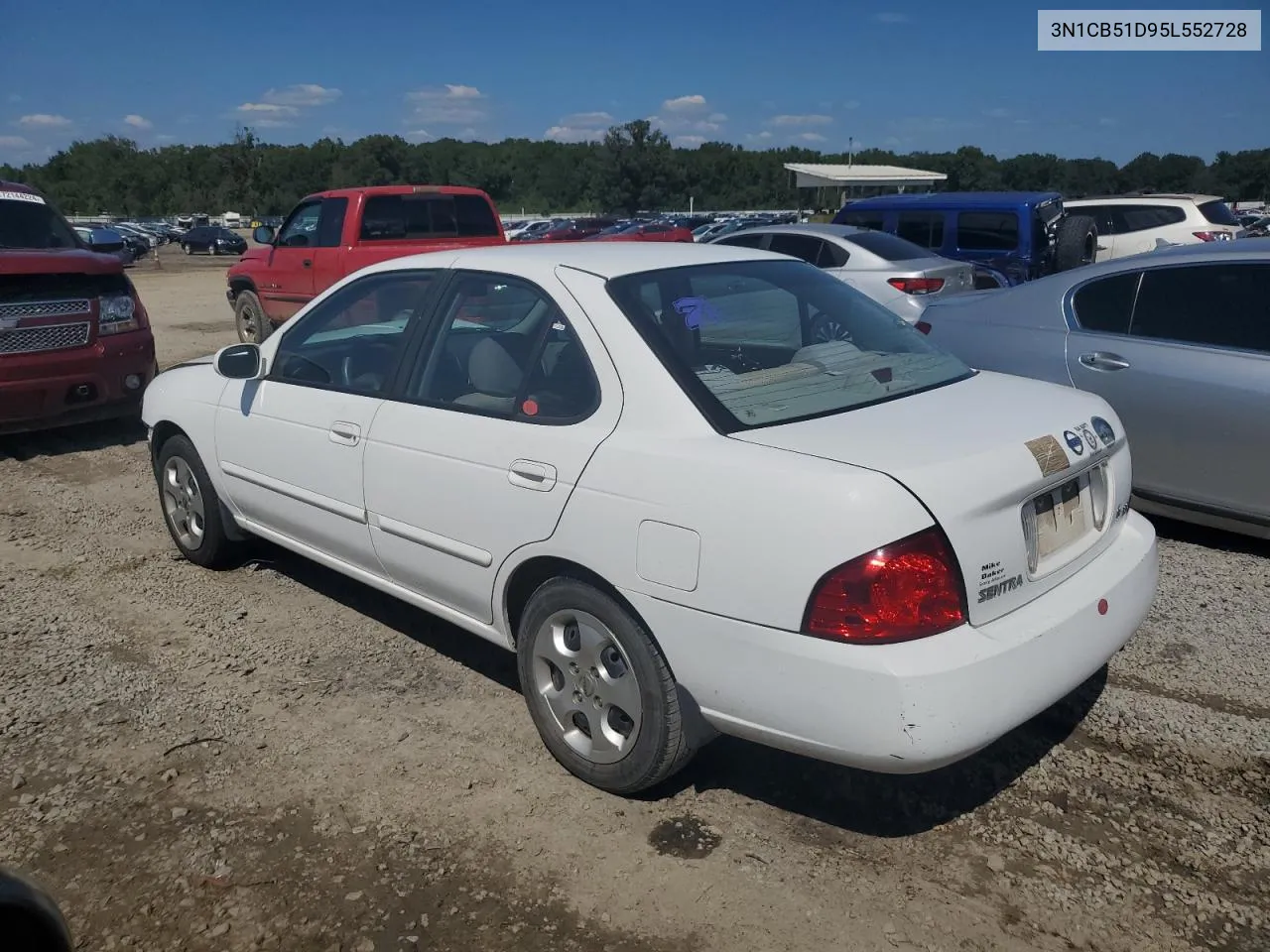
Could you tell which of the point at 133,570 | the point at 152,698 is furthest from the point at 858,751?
the point at 133,570

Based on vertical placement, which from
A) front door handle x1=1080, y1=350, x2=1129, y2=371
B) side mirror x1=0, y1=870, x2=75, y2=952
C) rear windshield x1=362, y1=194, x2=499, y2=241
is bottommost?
side mirror x1=0, y1=870, x2=75, y2=952

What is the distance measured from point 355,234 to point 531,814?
8579 mm

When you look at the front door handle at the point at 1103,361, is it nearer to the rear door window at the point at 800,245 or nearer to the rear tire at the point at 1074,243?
the rear door window at the point at 800,245

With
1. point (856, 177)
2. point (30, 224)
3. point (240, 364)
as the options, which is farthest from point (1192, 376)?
point (856, 177)

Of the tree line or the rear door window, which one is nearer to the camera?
the rear door window

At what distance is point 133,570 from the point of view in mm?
5223

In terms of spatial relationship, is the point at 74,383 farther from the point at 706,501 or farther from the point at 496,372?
the point at 706,501

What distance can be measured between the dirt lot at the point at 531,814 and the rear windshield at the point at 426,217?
6987mm

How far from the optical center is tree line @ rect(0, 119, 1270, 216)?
73250 millimetres

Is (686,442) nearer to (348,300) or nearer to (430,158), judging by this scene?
(348,300)

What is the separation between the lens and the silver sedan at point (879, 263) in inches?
398

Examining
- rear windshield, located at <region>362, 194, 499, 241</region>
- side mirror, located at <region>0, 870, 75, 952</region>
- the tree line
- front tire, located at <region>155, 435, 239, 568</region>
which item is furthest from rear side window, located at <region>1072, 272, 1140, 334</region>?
the tree line

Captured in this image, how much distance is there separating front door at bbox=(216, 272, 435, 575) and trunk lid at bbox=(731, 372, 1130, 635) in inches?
67.3

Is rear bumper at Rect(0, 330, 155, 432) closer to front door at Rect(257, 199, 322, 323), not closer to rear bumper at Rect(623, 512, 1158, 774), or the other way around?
front door at Rect(257, 199, 322, 323)
